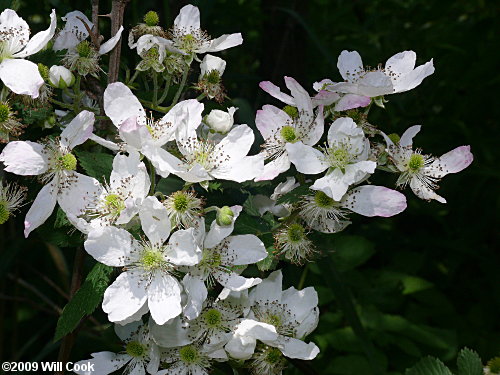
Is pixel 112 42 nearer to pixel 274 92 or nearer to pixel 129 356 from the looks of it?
pixel 274 92

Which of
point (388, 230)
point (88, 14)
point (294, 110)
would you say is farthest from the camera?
point (388, 230)

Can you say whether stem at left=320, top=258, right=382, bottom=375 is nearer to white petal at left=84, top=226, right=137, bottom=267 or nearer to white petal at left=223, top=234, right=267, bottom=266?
white petal at left=223, top=234, right=267, bottom=266

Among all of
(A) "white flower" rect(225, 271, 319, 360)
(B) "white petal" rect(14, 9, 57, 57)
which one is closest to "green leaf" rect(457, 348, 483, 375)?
(A) "white flower" rect(225, 271, 319, 360)

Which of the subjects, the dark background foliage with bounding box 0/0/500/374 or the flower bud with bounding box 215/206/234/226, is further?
the dark background foliage with bounding box 0/0/500/374

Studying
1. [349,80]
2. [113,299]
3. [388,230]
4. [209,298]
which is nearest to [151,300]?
[113,299]

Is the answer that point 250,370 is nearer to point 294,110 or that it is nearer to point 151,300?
point 151,300

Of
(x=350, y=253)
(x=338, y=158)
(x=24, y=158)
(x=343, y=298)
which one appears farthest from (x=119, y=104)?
(x=350, y=253)

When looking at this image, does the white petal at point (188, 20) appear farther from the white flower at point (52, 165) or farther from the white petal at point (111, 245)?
the white petal at point (111, 245)
